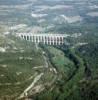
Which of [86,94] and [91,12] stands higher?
[86,94]

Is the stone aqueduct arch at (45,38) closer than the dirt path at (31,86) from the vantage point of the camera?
No

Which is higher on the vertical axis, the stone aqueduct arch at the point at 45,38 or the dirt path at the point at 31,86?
the dirt path at the point at 31,86

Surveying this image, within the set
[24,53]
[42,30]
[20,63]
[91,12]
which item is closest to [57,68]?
[20,63]

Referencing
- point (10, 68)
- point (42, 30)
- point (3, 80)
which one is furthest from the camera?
point (42, 30)

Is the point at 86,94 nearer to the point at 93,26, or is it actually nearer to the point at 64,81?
the point at 64,81

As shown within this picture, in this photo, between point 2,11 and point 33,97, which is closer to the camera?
point 33,97

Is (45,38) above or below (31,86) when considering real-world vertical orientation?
below

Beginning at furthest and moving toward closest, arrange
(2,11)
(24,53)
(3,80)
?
(2,11)
(24,53)
(3,80)

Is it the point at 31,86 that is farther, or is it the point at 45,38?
the point at 45,38
